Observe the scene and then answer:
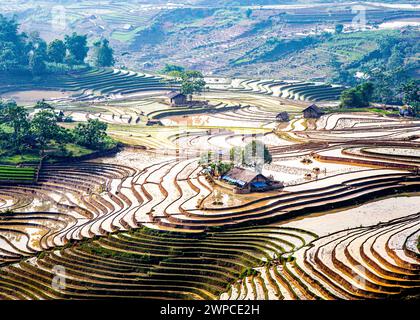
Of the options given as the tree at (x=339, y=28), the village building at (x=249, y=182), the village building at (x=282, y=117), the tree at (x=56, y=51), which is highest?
the tree at (x=339, y=28)

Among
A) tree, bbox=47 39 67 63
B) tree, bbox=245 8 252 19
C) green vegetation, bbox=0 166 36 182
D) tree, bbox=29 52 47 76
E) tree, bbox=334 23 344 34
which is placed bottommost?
green vegetation, bbox=0 166 36 182

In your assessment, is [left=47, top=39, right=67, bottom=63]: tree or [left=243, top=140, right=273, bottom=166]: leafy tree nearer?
[left=243, top=140, right=273, bottom=166]: leafy tree

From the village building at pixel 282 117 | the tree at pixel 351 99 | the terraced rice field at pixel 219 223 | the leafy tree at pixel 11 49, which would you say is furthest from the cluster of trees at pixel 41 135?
the leafy tree at pixel 11 49

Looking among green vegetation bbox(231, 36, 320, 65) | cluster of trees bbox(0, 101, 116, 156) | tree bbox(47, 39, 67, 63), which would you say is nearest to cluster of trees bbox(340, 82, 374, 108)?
cluster of trees bbox(0, 101, 116, 156)

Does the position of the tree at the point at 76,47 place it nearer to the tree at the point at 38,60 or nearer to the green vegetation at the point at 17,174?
the tree at the point at 38,60

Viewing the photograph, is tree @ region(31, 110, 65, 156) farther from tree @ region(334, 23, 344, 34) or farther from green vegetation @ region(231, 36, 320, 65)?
tree @ region(334, 23, 344, 34)

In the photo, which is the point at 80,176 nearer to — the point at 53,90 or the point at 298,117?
the point at 298,117

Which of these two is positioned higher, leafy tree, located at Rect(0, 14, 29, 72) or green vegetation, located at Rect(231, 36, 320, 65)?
leafy tree, located at Rect(0, 14, 29, 72)

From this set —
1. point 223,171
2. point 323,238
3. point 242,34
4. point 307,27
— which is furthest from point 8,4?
point 323,238
